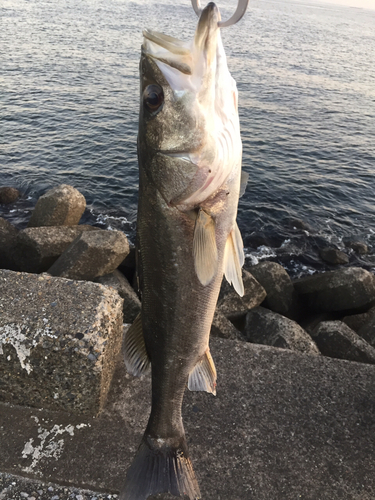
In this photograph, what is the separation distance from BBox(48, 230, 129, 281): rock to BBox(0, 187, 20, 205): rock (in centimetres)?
785

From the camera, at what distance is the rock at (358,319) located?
28.7ft

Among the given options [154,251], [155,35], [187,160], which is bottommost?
[154,251]

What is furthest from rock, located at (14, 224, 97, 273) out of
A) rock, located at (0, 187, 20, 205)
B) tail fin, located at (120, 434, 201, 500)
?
tail fin, located at (120, 434, 201, 500)

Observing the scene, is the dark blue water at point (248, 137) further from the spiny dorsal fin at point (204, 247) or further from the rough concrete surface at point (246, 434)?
the spiny dorsal fin at point (204, 247)

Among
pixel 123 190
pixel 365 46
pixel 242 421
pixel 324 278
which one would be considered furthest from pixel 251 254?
pixel 365 46

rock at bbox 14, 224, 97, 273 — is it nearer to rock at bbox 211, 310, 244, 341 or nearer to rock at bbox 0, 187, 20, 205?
rock at bbox 211, 310, 244, 341

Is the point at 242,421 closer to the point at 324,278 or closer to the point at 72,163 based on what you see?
the point at 324,278

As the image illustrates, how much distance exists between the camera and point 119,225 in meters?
13.5

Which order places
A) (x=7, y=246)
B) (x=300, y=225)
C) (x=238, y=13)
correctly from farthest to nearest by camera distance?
1. (x=300, y=225)
2. (x=7, y=246)
3. (x=238, y=13)

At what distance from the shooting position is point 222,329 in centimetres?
686

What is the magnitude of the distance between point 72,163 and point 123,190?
10.5 ft

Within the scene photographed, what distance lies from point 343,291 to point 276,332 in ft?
9.84

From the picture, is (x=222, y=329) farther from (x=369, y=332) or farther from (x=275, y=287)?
(x=369, y=332)

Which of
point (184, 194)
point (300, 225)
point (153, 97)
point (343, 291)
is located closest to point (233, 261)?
point (184, 194)
